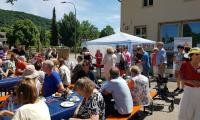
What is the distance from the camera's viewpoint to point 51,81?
720 centimetres

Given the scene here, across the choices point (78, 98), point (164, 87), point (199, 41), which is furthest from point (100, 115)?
point (199, 41)

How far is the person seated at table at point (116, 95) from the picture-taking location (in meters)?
6.59

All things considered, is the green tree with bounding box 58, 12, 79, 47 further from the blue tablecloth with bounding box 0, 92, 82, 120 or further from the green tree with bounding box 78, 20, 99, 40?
the blue tablecloth with bounding box 0, 92, 82, 120

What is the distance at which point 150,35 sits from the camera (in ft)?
69.7

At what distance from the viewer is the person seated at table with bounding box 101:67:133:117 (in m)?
6.59

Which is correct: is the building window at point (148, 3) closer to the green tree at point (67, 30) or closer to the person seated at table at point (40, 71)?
the person seated at table at point (40, 71)

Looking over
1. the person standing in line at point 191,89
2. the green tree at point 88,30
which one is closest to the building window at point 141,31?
the person standing in line at point 191,89

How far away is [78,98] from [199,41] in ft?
44.7

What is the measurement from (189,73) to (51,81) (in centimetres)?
284

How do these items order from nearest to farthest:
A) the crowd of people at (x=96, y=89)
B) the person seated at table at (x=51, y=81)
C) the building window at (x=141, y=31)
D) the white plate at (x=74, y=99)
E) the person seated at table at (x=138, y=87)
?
the crowd of people at (x=96, y=89) → the white plate at (x=74, y=99) → the person seated at table at (x=51, y=81) → the person seated at table at (x=138, y=87) → the building window at (x=141, y=31)

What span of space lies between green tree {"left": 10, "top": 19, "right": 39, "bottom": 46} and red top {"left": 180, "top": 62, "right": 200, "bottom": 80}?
79673mm

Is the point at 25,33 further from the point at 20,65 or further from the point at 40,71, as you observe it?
the point at 40,71

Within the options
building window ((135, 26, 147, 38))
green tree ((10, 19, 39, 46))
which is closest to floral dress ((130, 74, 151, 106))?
building window ((135, 26, 147, 38))

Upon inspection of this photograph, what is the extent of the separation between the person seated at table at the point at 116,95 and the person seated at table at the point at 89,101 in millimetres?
1424
